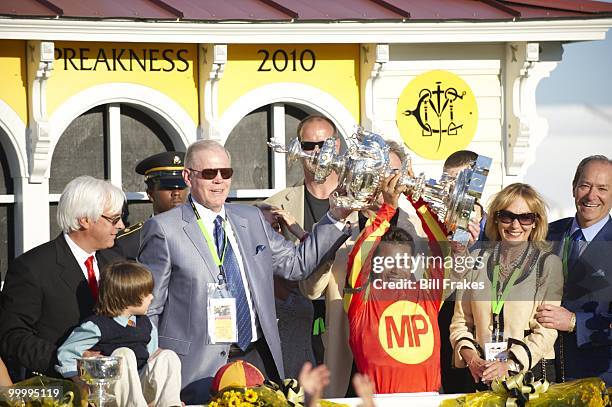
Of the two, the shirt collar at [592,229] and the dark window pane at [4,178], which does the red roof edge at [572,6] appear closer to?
the dark window pane at [4,178]

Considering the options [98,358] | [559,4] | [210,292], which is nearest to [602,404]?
[210,292]

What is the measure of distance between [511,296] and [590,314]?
34 centimetres

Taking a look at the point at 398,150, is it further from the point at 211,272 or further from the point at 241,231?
the point at 211,272

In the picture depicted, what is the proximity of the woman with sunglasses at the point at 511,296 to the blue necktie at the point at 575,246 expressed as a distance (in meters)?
0.07

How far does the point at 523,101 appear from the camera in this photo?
1028 centimetres

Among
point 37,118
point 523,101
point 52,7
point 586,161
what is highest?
point 52,7

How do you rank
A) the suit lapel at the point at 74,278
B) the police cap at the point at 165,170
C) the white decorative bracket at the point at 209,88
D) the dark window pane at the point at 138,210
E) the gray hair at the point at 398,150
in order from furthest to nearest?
the dark window pane at the point at 138,210, the white decorative bracket at the point at 209,88, the police cap at the point at 165,170, the gray hair at the point at 398,150, the suit lapel at the point at 74,278

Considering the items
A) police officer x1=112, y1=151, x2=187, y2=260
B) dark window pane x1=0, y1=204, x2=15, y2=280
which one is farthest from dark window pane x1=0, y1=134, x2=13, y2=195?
police officer x1=112, y1=151, x2=187, y2=260

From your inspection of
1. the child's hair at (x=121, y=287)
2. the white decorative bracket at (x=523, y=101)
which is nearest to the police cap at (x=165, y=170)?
the child's hair at (x=121, y=287)

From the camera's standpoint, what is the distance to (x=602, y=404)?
5.32m

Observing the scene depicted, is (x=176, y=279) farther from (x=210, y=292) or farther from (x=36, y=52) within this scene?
(x=36, y=52)

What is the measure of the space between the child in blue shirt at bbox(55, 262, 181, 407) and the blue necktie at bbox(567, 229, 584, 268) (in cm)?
173

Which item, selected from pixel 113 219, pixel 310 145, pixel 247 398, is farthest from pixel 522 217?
pixel 113 219

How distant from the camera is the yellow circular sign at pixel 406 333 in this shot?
566 centimetres
